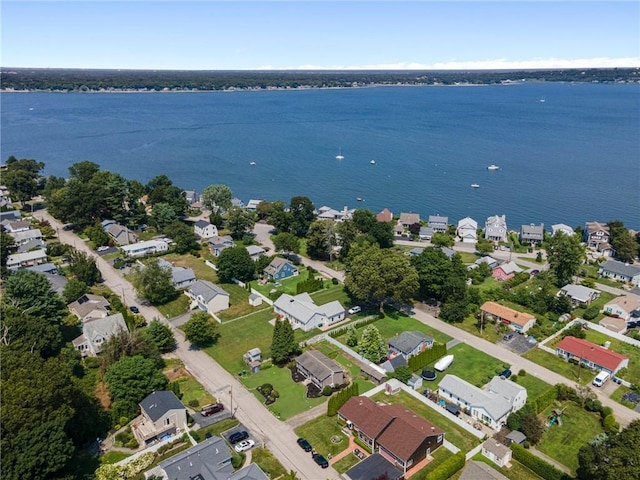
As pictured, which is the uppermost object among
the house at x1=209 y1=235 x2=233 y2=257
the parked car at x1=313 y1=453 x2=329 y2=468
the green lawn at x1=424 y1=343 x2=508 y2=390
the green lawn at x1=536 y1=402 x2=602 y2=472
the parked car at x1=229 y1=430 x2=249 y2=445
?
the house at x1=209 y1=235 x2=233 y2=257

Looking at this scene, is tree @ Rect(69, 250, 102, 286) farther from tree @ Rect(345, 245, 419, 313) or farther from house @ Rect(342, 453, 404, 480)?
house @ Rect(342, 453, 404, 480)

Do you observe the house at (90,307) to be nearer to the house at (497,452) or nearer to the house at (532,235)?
the house at (497,452)

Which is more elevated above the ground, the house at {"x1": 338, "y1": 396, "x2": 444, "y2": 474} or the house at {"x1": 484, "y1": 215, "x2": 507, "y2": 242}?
the house at {"x1": 484, "y1": 215, "x2": 507, "y2": 242}

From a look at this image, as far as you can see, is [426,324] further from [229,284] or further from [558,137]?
[558,137]

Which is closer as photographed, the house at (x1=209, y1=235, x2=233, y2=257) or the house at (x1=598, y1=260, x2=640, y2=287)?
the house at (x1=598, y1=260, x2=640, y2=287)

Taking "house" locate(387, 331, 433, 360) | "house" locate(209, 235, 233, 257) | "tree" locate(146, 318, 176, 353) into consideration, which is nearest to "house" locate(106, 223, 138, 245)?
"house" locate(209, 235, 233, 257)

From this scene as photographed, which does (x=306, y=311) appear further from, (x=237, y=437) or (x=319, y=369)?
(x=237, y=437)

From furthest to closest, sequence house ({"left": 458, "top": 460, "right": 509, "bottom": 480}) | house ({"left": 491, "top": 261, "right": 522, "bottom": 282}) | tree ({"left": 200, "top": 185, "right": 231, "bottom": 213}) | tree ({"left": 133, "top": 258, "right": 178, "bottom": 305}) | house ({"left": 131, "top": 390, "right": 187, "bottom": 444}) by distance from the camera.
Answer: tree ({"left": 200, "top": 185, "right": 231, "bottom": 213}) < house ({"left": 491, "top": 261, "right": 522, "bottom": 282}) < tree ({"left": 133, "top": 258, "right": 178, "bottom": 305}) < house ({"left": 131, "top": 390, "right": 187, "bottom": 444}) < house ({"left": 458, "top": 460, "right": 509, "bottom": 480})

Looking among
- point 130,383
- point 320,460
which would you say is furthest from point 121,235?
point 320,460
